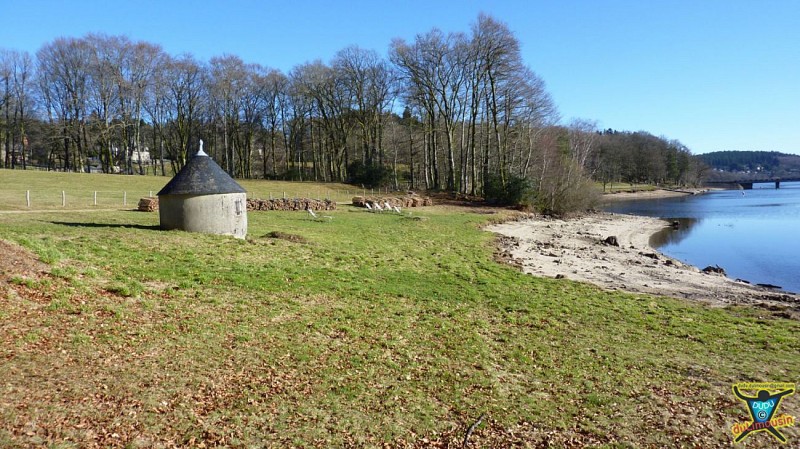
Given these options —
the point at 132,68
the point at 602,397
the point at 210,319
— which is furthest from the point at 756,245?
the point at 132,68

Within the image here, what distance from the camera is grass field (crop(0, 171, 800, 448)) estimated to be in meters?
5.46

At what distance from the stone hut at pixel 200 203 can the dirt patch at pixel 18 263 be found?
5.92m

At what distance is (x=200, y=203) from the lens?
645 inches

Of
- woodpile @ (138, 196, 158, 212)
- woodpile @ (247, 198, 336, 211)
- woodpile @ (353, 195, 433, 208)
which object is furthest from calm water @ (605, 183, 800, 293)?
woodpile @ (138, 196, 158, 212)

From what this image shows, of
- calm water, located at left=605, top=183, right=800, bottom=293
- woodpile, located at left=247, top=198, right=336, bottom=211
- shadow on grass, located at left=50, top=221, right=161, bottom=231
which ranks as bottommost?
calm water, located at left=605, top=183, right=800, bottom=293

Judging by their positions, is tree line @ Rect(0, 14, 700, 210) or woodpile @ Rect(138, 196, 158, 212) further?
tree line @ Rect(0, 14, 700, 210)

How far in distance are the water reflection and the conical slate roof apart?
26.5 metres

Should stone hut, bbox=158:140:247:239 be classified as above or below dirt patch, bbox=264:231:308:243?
above

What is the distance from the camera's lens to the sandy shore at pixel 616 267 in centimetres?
1475

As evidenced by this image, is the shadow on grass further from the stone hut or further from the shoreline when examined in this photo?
the shoreline

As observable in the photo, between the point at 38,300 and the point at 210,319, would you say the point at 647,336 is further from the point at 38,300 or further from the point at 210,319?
the point at 38,300

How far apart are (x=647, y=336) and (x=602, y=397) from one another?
3.74m

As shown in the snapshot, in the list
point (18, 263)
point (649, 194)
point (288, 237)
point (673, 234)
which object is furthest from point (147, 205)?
point (649, 194)

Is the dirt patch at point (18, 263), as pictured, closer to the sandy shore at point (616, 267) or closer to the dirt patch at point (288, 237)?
the dirt patch at point (288, 237)
